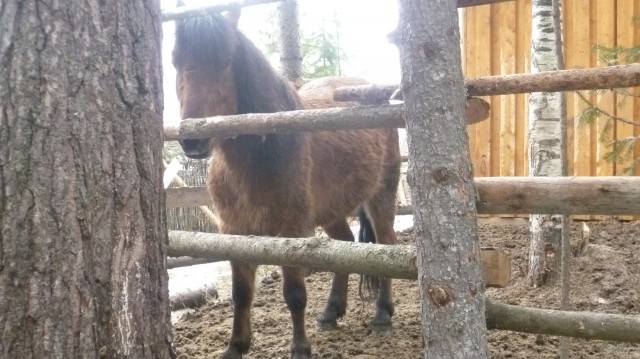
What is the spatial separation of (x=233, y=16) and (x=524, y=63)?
214 inches

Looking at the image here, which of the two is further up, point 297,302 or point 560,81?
point 560,81

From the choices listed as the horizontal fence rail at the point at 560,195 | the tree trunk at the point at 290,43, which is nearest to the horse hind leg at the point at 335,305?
the tree trunk at the point at 290,43

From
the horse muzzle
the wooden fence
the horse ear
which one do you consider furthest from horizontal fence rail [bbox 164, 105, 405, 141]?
the wooden fence

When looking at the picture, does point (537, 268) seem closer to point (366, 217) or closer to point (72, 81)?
point (366, 217)

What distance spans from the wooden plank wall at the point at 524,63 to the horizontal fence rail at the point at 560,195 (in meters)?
5.06

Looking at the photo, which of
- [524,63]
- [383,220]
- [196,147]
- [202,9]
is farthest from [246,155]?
[524,63]

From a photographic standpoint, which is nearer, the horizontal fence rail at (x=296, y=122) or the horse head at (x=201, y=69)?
the horizontal fence rail at (x=296, y=122)

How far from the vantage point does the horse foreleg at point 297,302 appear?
424 cm

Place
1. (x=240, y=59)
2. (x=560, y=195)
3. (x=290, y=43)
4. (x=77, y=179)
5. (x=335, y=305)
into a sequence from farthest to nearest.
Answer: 1. (x=290, y=43)
2. (x=335, y=305)
3. (x=240, y=59)
4. (x=560, y=195)
5. (x=77, y=179)

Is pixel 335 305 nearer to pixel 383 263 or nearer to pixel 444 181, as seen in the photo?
pixel 383 263

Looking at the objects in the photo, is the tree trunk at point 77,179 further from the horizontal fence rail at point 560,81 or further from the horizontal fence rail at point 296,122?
the horizontal fence rail at point 560,81

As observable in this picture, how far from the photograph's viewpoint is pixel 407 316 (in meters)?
5.45

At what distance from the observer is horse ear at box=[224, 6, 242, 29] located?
425 cm

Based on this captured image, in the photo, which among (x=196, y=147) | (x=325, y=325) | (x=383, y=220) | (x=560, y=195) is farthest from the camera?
(x=383, y=220)
